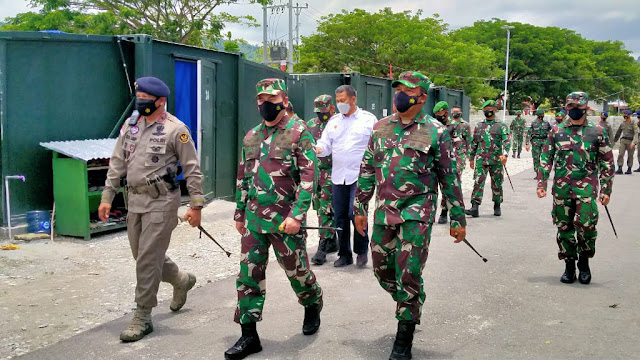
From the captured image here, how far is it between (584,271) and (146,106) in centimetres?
484

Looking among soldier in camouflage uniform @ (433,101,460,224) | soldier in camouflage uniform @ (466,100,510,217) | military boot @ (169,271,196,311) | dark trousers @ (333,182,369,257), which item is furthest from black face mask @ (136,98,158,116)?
soldier in camouflage uniform @ (466,100,510,217)

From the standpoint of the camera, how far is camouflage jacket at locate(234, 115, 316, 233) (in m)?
4.49

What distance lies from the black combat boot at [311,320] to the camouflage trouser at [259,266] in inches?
12.8

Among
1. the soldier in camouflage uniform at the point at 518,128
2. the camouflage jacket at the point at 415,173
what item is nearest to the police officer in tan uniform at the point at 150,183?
the camouflage jacket at the point at 415,173

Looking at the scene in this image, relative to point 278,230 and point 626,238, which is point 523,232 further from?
point 278,230

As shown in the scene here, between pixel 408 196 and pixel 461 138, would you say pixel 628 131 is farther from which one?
pixel 408 196

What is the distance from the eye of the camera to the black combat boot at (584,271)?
6.61m

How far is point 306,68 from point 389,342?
42.7 meters

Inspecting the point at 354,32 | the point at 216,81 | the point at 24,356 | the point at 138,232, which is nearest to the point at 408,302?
the point at 138,232

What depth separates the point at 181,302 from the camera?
18.2 ft

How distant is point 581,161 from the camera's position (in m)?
6.56

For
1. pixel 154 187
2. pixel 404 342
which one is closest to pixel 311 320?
pixel 404 342

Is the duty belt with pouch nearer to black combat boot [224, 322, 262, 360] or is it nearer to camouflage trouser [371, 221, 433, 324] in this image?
black combat boot [224, 322, 262, 360]

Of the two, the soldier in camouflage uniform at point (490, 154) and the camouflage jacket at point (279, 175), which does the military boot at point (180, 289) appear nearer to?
the camouflage jacket at point (279, 175)
